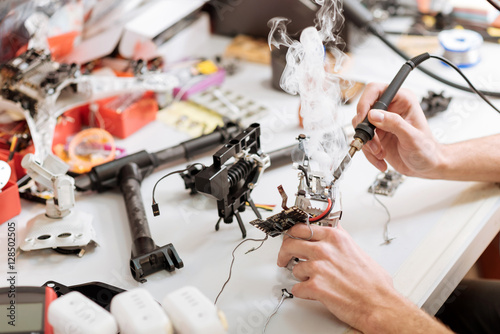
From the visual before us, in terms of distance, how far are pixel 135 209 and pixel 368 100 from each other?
563 mm

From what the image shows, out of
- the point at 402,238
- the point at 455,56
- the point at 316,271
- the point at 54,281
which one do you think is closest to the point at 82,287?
the point at 54,281

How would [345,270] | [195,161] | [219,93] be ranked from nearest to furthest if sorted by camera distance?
1. [345,270]
2. [195,161]
3. [219,93]

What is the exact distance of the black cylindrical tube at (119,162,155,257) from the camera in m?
1.10

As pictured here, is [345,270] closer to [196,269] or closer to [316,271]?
[316,271]

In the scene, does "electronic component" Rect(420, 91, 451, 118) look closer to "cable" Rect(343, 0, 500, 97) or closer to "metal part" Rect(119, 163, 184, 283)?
"cable" Rect(343, 0, 500, 97)

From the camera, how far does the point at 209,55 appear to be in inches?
74.3

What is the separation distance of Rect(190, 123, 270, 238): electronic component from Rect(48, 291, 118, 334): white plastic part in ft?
1.06

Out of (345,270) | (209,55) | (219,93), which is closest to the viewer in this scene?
(345,270)

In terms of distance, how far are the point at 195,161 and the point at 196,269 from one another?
39 cm

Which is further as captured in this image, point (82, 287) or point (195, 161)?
point (195, 161)

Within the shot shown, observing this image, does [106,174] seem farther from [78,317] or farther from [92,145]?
[78,317]

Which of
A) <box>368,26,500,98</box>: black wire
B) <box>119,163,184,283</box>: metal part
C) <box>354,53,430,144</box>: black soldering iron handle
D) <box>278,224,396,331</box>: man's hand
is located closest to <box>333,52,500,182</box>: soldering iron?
<box>354,53,430,144</box>: black soldering iron handle

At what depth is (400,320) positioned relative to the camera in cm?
89

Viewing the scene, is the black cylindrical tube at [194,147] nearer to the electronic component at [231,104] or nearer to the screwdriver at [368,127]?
the electronic component at [231,104]
